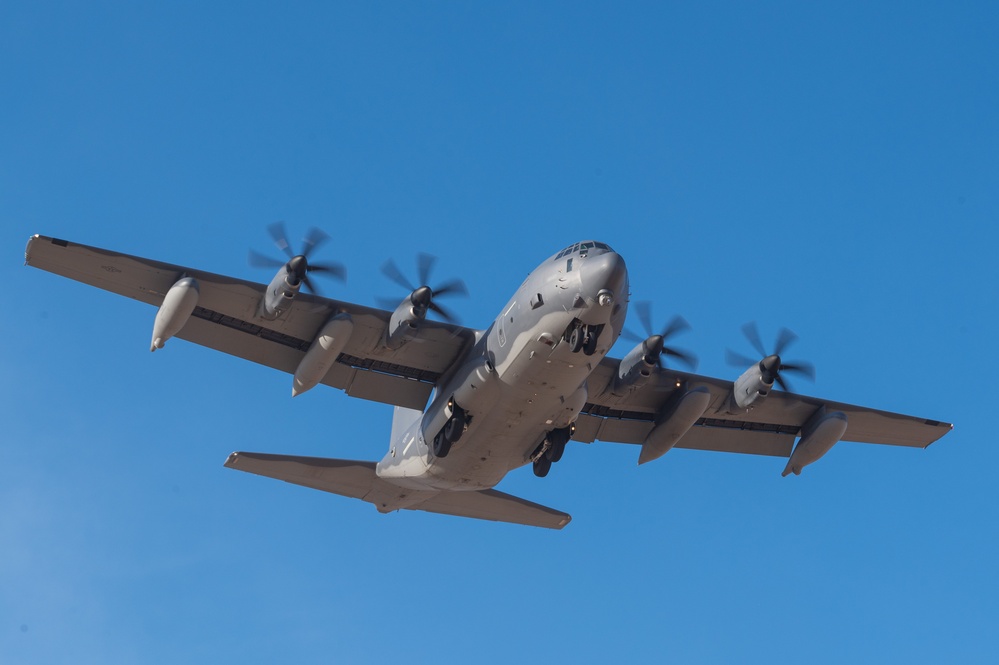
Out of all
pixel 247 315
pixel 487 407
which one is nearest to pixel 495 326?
pixel 487 407

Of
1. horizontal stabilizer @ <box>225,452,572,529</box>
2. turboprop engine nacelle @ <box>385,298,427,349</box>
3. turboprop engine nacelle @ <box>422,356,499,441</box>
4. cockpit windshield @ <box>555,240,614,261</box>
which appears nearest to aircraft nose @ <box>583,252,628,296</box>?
cockpit windshield @ <box>555,240,614,261</box>

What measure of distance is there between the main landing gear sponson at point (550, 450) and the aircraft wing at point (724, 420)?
8.50 feet

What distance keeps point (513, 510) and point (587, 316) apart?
31.0 feet

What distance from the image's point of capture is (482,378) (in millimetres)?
24297

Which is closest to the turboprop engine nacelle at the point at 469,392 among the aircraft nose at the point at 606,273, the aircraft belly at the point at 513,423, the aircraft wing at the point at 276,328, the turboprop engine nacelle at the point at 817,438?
the aircraft belly at the point at 513,423

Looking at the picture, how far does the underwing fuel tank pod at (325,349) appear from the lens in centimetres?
2478

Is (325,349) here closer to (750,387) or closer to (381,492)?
(381,492)

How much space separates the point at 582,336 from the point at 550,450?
4.87 m

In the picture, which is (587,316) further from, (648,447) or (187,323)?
(187,323)

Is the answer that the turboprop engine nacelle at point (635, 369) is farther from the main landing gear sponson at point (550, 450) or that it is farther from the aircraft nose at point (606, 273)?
A: the aircraft nose at point (606, 273)

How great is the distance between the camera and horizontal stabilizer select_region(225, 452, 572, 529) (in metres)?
26.7

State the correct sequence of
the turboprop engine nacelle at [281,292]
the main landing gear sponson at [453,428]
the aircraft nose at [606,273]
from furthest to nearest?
the main landing gear sponson at [453,428] → the turboprop engine nacelle at [281,292] → the aircraft nose at [606,273]

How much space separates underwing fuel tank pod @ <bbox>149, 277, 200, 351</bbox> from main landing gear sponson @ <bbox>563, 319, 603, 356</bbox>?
8391 mm

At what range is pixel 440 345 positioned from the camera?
2647cm
